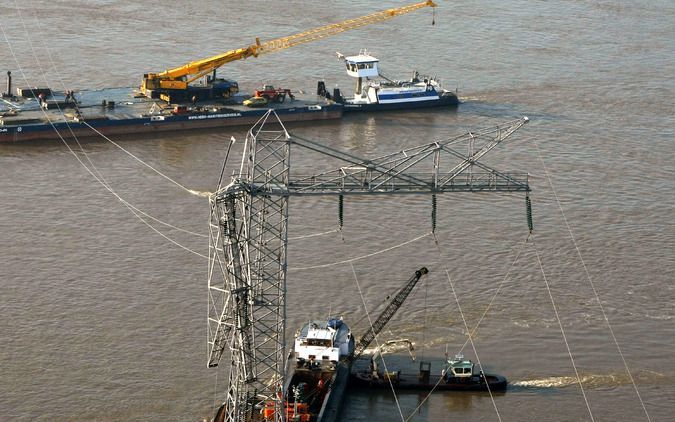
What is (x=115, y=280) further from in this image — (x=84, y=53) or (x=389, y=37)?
(x=389, y=37)

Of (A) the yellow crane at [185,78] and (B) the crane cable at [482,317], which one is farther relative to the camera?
(A) the yellow crane at [185,78]

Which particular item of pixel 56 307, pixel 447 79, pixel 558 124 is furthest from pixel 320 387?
pixel 447 79

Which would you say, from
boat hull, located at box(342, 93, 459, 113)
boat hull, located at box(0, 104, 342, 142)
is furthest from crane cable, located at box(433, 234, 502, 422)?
boat hull, located at box(342, 93, 459, 113)

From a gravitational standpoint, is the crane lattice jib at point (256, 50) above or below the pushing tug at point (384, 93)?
above

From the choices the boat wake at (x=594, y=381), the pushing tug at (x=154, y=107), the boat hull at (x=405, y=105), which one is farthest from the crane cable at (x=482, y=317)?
the boat hull at (x=405, y=105)

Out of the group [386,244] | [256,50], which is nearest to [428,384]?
[386,244]

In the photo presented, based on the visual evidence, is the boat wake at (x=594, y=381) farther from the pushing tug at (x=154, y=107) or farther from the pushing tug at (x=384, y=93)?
the pushing tug at (x=384, y=93)

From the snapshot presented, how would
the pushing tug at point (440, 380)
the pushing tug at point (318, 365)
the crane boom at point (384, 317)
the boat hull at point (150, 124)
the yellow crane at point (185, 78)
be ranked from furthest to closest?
the yellow crane at point (185, 78) < the boat hull at point (150, 124) < the crane boom at point (384, 317) < the pushing tug at point (440, 380) < the pushing tug at point (318, 365)
